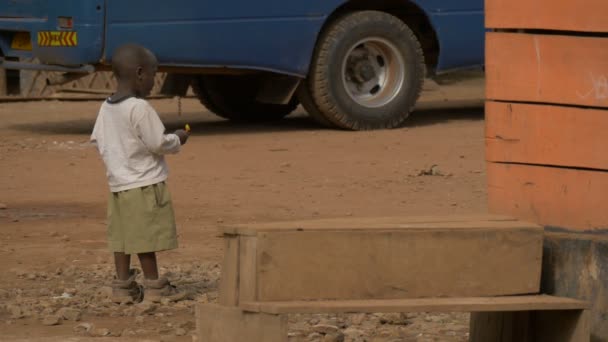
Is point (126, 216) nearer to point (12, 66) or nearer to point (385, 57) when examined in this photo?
point (12, 66)

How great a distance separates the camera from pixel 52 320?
17.5 feet

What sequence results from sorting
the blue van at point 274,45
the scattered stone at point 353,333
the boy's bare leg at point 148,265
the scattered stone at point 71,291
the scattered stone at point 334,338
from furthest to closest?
the blue van at point 274,45 → the scattered stone at point 71,291 → the boy's bare leg at point 148,265 → the scattered stone at point 353,333 → the scattered stone at point 334,338

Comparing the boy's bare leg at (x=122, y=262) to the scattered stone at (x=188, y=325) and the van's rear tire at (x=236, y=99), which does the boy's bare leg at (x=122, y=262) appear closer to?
the scattered stone at (x=188, y=325)

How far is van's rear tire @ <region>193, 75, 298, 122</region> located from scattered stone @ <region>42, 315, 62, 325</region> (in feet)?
25.3

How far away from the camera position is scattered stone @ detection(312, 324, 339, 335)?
5137 mm

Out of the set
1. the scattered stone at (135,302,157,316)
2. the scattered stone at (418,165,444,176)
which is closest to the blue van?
the scattered stone at (418,165,444,176)

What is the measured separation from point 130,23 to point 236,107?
2431 millimetres

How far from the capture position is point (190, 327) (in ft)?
17.3

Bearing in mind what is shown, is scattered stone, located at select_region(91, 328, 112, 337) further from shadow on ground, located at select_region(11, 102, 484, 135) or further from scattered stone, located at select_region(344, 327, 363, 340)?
shadow on ground, located at select_region(11, 102, 484, 135)

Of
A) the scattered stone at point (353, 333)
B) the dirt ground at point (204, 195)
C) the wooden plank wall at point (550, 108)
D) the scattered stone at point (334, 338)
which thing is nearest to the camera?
the wooden plank wall at point (550, 108)

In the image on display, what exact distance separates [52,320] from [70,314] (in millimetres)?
109

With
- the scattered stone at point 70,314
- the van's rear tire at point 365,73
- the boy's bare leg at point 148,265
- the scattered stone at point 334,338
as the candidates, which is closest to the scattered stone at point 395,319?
the scattered stone at point 334,338

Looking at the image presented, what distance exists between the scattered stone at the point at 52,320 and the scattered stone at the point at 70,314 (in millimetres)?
36

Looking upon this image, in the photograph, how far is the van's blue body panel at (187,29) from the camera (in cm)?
1088
